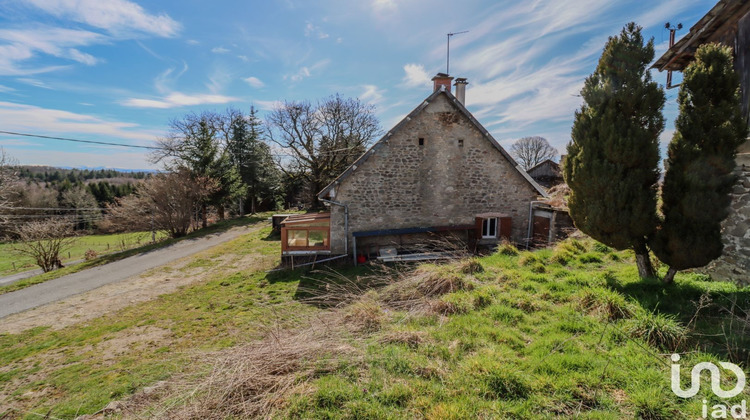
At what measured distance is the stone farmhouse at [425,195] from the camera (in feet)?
38.4

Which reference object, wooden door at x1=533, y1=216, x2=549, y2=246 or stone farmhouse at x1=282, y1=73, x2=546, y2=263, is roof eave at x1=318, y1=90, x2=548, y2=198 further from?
wooden door at x1=533, y1=216, x2=549, y2=246

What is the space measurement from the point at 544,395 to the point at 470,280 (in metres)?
3.21

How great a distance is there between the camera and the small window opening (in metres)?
12.5

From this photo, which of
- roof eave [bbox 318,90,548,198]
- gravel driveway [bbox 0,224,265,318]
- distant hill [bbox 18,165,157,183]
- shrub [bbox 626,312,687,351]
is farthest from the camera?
distant hill [bbox 18,165,157,183]

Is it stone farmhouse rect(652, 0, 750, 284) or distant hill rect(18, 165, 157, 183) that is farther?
distant hill rect(18, 165, 157, 183)

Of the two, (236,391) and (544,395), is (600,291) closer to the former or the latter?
(544,395)

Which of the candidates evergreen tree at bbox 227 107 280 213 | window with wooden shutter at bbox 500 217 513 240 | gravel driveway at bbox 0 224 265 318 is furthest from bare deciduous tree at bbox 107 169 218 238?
window with wooden shutter at bbox 500 217 513 240

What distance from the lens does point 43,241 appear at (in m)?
15.7

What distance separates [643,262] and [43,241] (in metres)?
25.1

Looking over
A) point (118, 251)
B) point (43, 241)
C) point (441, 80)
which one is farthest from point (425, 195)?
point (43, 241)

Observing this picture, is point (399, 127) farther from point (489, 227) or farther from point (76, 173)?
point (76, 173)

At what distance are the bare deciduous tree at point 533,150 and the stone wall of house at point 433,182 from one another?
30139 mm

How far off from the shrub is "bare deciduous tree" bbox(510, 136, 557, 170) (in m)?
39.2

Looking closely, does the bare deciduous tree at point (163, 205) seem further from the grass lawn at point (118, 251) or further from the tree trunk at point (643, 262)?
the tree trunk at point (643, 262)
